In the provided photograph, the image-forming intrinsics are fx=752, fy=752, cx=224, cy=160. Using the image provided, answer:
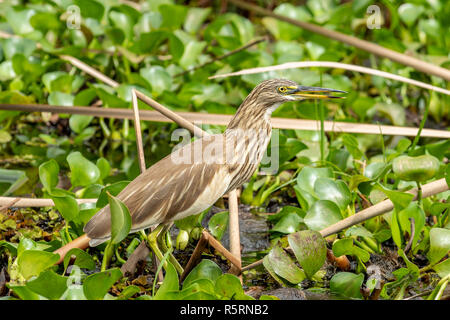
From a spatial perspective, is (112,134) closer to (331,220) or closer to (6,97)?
(6,97)

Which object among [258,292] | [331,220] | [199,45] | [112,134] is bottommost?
[258,292]

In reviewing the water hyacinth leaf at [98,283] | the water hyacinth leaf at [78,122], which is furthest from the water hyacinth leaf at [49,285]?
the water hyacinth leaf at [78,122]

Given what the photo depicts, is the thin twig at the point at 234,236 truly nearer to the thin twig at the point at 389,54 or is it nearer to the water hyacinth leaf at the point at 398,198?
the water hyacinth leaf at the point at 398,198

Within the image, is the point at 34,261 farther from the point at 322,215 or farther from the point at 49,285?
the point at 322,215

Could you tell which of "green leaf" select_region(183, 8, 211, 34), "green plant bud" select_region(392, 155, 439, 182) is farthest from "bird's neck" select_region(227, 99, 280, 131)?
"green leaf" select_region(183, 8, 211, 34)

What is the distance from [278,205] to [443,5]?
9.02 feet

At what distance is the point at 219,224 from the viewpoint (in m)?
3.21

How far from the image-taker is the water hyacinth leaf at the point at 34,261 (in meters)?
2.66

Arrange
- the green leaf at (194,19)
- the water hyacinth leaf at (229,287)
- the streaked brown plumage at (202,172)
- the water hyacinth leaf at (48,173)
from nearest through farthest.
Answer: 1. the water hyacinth leaf at (229,287)
2. the streaked brown plumage at (202,172)
3. the water hyacinth leaf at (48,173)
4. the green leaf at (194,19)

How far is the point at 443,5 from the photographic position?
5.75 meters

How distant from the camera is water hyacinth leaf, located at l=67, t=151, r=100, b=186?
11.0 ft

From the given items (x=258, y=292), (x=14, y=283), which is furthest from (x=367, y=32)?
(x=14, y=283)

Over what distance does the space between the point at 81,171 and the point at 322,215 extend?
1086 millimetres

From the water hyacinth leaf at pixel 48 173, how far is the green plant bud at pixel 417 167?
4.65ft
